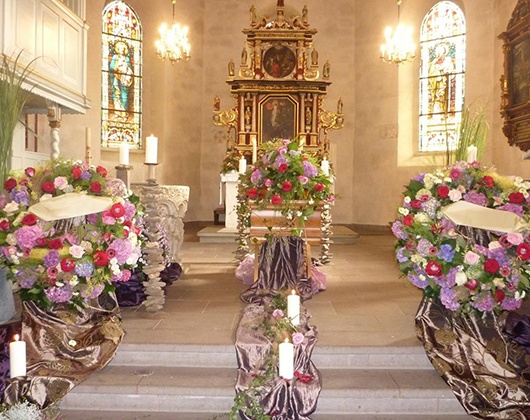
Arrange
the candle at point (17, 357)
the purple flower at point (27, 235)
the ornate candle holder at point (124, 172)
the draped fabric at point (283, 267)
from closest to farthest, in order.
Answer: the candle at point (17, 357)
the purple flower at point (27, 235)
the ornate candle holder at point (124, 172)
the draped fabric at point (283, 267)

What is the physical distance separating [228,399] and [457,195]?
2.10 meters

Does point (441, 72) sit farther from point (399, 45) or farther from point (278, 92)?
point (278, 92)

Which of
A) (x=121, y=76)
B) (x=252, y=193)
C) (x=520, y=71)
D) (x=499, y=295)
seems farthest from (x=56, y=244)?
(x=121, y=76)

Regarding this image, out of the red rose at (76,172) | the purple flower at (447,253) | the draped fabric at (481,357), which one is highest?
the red rose at (76,172)

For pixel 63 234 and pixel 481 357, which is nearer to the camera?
pixel 481 357

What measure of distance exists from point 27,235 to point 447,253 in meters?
2.83

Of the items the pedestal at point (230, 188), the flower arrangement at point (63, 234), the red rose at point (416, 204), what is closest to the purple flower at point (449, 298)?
the red rose at point (416, 204)

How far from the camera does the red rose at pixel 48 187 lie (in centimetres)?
389

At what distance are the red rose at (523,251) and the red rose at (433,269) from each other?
51 cm

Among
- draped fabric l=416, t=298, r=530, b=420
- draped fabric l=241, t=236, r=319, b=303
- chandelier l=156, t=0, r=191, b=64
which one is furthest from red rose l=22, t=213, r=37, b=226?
chandelier l=156, t=0, r=191, b=64

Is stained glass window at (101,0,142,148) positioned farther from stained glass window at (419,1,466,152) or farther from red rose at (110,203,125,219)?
red rose at (110,203,125,219)

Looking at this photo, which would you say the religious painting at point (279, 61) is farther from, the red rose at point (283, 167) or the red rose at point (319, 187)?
the red rose at point (283, 167)

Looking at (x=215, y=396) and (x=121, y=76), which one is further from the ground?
(x=121, y=76)

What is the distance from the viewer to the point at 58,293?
3.77 m
